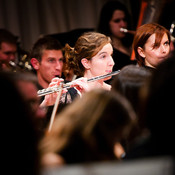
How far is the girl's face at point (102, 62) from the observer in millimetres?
2408

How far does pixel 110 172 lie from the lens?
35.7 inches

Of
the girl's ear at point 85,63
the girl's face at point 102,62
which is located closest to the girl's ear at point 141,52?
the girl's face at point 102,62

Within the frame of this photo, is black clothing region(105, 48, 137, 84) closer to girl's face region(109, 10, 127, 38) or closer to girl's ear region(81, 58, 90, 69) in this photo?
girl's face region(109, 10, 127, 38)

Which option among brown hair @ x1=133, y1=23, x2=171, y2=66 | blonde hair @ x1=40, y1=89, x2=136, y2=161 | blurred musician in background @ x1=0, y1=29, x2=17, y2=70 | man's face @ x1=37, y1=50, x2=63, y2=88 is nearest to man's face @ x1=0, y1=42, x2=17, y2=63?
blurred musician in background @ x1=0, y1=29, x2=17, y2=70

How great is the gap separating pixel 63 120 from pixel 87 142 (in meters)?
0.11

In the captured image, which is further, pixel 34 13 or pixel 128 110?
pixel 34 13

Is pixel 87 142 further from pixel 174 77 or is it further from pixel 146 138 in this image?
pixel 174 77

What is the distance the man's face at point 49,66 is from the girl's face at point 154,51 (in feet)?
2.78

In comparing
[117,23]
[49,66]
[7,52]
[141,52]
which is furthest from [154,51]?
[7,52]

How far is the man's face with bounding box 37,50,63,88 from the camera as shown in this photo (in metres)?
2.88

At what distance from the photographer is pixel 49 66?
2932mm

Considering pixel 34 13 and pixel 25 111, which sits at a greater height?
pixel 25 111

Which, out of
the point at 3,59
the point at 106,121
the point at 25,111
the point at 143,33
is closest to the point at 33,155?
the point at 25,111

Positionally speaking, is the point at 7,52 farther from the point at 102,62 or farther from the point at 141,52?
the point at 141,52
